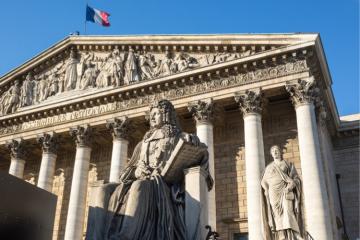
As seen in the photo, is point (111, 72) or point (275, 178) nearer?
point (275, 178)

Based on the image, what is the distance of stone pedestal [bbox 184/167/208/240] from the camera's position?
4.86 metres

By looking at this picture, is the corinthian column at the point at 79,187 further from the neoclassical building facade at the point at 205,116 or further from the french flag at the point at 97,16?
the french flag at the point at 97,16

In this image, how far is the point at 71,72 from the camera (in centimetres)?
2362

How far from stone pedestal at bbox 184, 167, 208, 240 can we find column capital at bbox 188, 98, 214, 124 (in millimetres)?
13133

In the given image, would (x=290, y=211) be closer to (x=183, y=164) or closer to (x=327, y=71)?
(x=183, y=164)

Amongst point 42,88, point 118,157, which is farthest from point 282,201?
point 42,88

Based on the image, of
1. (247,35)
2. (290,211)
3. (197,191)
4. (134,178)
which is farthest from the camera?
(247,35)

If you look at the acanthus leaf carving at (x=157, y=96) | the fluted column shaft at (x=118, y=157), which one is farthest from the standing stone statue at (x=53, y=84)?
the fluted column shaft at (x=118, y=157)

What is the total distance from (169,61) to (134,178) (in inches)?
611

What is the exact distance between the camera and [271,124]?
2002 centimetres

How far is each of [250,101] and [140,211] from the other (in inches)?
530

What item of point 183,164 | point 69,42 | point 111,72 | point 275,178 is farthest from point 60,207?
point 183,164

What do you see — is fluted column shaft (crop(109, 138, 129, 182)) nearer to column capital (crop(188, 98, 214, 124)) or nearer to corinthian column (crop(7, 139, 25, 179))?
column capital (crop(188, 98, 214, 124))

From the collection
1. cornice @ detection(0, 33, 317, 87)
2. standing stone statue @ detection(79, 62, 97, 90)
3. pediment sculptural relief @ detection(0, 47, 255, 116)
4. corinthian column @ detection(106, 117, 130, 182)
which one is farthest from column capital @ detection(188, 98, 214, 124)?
standing stone statue @ detection(79, 62, 97, 90)
